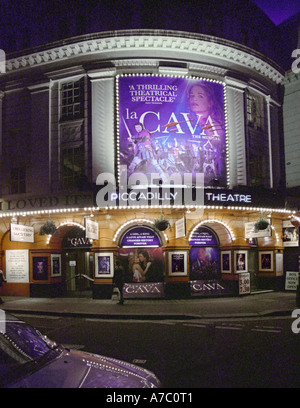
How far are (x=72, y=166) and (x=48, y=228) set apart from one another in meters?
3.36

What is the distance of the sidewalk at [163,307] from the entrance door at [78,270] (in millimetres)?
2685

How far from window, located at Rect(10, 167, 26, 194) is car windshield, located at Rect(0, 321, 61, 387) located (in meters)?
16.6

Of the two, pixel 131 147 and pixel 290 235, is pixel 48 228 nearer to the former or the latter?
pixel 131 147

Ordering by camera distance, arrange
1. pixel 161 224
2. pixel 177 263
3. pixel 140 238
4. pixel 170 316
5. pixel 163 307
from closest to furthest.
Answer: pixel 170 316 < pixel 163 307 < pixel 161 224 < pixel 177 263 < pixel 140 238

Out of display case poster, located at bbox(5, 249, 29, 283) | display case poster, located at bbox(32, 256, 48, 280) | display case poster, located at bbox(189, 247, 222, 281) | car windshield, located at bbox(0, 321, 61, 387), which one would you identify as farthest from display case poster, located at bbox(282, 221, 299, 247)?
car windshield, located at bbox(0, 321, 61, 387)

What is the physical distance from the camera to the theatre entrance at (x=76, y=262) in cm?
2041

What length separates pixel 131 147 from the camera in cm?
1841

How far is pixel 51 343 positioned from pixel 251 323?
8904 millimetres

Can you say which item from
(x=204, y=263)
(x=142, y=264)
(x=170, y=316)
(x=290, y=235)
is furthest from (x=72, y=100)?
(x=290, y=235)

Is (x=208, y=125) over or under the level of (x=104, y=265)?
over

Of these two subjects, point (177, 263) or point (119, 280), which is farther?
point (177, 263)

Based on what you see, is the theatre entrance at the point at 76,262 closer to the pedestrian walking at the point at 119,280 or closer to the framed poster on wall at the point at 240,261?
the pedestrian walking at the point at 119,280

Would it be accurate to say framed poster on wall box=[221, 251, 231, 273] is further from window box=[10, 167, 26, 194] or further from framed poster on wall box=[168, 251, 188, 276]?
window box=[10, 167, 26, 194]

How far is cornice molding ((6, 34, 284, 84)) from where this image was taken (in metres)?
18.9
